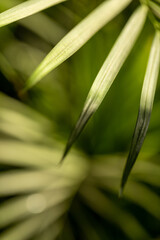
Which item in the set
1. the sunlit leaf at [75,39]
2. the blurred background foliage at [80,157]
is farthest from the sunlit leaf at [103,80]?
the blurred background foliage at [80,157]

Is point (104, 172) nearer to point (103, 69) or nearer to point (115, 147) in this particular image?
point (115, 147)

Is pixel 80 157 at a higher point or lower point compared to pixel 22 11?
lower

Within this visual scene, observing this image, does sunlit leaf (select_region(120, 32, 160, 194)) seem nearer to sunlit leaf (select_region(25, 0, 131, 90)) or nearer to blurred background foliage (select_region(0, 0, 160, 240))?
sunlit leaf (select_region(25, 0, 131, 90))

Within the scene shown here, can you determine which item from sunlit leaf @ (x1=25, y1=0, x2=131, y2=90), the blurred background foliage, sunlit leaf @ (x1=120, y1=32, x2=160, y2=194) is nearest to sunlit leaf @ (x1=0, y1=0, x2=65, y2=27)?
sunlit leaf @ (x1=25, y1=0, x2=131, y2=90)

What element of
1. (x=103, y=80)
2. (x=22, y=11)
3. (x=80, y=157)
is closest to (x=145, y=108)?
(x=103, y=80)

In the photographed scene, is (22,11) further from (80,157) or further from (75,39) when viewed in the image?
(80,157)

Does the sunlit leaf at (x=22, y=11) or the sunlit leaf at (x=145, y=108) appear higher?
the sunlit leaf at (x=22, y=11)

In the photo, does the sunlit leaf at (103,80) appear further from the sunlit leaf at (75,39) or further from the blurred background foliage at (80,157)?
the blurred background foliage at (80,157)
